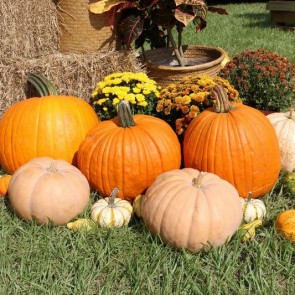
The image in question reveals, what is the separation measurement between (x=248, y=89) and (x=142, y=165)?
159cm

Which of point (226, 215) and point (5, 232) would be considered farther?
point (5, 232)

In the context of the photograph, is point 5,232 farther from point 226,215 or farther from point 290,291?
point 290,291

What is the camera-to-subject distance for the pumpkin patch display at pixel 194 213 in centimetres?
222

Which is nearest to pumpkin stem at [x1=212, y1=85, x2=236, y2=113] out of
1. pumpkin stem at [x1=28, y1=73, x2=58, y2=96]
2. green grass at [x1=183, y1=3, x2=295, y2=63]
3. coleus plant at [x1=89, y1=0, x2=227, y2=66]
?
coleus plant at [x1=89, y1=0, x2=227, y2=66]

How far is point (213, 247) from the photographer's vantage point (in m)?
2.26

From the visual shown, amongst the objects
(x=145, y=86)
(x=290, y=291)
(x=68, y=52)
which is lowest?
(x=290, y=291)

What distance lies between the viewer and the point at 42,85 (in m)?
3.28

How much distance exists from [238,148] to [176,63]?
1.91 meters

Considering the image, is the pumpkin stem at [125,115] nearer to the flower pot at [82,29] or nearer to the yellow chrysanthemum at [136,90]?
the yellow chrysanthemum at [136,90]

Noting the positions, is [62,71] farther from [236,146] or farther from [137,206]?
[236,146]

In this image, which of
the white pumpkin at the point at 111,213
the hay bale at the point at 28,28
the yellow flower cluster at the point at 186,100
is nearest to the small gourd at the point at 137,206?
the white pumpkin at the point at 111,213

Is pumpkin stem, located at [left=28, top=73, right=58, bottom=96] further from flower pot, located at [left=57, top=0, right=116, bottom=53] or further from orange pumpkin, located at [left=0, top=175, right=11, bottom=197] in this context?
orange pumpkin, located at [left=0, top=175, right=11, bottom=197]

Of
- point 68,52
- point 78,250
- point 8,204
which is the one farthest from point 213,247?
point 68,52

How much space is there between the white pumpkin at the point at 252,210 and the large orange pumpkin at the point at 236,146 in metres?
0.19
